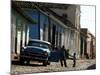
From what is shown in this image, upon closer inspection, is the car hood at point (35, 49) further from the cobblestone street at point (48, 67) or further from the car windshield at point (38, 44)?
the cobblestone street at point (48, 67)

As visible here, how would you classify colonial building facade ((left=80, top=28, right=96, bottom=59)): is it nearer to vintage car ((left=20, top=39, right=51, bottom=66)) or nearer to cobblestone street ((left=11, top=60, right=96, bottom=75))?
cobblestone street ((left=11, top=60, right=96, bottom=75))

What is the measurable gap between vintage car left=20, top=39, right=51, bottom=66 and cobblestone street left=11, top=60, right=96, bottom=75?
0.06 meters

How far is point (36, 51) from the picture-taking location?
2.88 metres

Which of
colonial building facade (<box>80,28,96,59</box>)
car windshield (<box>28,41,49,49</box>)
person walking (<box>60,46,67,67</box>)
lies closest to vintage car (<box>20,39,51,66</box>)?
car windshield (<box>28,41,49,49</box>)

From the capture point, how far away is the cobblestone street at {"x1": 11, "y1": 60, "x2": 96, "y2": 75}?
277 cm

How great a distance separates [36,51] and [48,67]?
26 cm

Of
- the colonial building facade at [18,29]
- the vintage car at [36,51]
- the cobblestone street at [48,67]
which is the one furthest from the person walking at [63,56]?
the colonial building facade at [18,29]

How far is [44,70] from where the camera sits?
9.52 ft

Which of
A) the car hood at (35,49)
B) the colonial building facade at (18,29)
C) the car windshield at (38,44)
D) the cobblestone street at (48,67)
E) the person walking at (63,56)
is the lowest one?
the cobblestone street at (48,67)

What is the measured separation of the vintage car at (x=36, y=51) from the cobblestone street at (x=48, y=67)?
0.06 m

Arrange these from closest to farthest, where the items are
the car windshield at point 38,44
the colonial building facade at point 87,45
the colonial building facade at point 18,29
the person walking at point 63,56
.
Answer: the colonial building facade at point 18,29
the car windshield at point 38,44
the person walking at point 63,56
the colonial building facade at point 87,45

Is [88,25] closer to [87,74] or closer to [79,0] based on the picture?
[79,0]

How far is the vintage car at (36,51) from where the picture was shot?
111 inches
